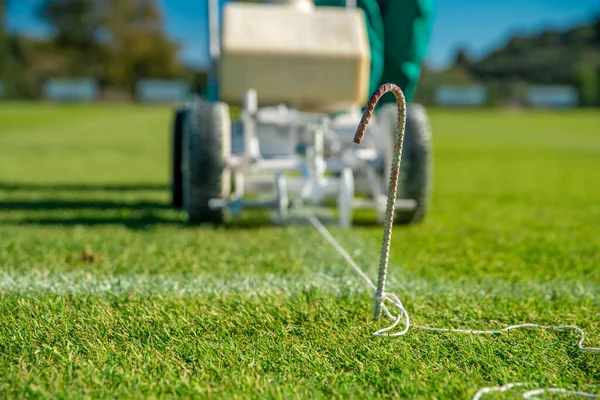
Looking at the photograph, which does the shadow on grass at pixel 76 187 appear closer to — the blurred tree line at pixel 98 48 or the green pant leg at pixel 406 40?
the green pant leg at pixel 406 40

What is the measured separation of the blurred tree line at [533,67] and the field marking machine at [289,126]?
57.3 m

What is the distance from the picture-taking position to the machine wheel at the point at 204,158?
3939mm

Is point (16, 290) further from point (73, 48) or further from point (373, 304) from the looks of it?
point (73, 48)

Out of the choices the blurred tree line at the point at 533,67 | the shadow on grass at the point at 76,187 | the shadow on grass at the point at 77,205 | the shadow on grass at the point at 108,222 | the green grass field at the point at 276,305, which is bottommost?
the blurred tree line at the point at 533,67

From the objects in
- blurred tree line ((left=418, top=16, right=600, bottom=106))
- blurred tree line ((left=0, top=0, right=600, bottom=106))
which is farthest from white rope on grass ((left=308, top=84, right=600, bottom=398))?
blurred tree line ((left=0, top=0, right=600, bottom=106))

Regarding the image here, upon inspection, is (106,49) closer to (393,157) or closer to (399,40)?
(399,40)

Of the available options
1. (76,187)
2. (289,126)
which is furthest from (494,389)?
(76,187)

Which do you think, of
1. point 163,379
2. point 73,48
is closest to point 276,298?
point 163,379

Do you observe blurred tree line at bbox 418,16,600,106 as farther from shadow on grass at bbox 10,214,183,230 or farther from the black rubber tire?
shadow on grass at bbox 10,214,183,230

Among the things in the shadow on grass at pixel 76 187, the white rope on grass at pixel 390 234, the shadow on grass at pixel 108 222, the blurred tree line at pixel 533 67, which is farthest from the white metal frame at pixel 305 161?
the blurred tree line at pixel 533 67

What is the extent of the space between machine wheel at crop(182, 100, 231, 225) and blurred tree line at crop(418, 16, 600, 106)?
58.1m

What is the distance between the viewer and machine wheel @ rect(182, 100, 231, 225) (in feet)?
12.9

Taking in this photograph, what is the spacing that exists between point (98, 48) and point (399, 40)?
74.0m

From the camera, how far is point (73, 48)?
243 feet
